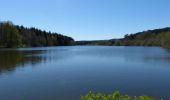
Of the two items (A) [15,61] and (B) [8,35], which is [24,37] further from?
(A) [15,61]

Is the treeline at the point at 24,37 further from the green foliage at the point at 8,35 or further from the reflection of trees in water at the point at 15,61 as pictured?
the reflection of trees in water at the point at 15,61

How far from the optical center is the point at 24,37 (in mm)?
128500

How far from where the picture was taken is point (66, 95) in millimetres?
16016

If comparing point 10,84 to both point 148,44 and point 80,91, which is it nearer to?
point 80,91

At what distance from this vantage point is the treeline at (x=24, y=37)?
3958 inches

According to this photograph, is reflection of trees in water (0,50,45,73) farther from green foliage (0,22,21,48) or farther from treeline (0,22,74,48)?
treeline (0,22,74,48)

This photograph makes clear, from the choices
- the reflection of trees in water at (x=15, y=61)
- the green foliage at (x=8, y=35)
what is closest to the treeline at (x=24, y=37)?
the green foliage at (x=8, y=35)

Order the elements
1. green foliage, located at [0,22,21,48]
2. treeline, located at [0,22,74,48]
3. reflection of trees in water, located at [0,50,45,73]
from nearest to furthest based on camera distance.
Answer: reflection of trees in water, located at [0,50,45,73] < green foliage, located at [0,22,21,48] < treeline, located at [0,22,74,48]

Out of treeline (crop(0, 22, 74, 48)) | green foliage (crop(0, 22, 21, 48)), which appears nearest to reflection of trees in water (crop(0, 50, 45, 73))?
green foliage (crop(0, 22, 21, 48))

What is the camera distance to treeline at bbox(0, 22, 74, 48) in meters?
101

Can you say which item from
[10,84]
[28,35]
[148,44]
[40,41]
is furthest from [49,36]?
[10,84]

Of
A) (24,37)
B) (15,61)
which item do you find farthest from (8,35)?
(15,61)

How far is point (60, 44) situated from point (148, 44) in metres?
62.7

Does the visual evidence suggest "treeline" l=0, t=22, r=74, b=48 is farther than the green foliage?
Yes
